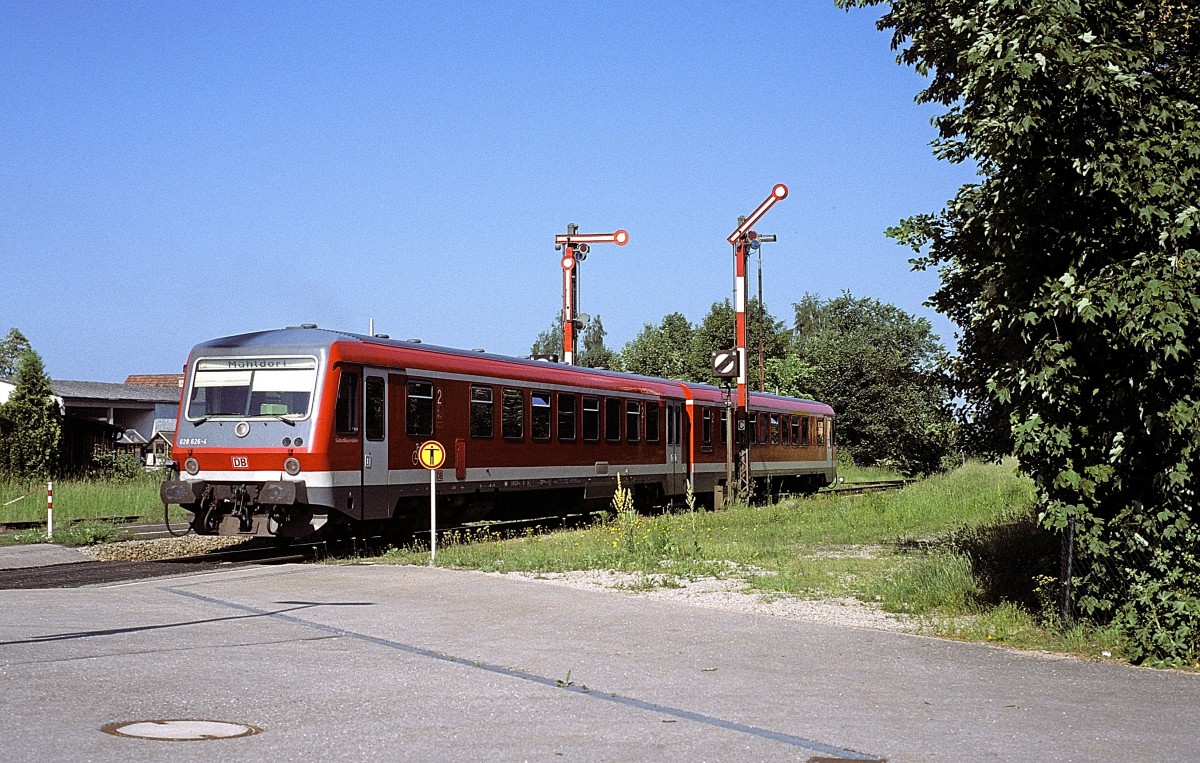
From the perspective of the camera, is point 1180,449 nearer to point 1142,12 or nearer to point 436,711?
point 1142,12

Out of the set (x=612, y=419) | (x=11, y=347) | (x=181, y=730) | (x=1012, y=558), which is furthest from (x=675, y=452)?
(x=11, y=347)

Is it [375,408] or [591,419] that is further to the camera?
[591,419]

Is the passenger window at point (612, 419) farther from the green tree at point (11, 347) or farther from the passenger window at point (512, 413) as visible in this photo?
the green tree at point (11, 347)

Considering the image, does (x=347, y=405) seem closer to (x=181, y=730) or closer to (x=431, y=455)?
(x=431, y=455)

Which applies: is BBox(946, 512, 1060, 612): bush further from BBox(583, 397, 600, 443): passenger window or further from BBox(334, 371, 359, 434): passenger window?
BBox(583, 397, 600, 443): passenger window

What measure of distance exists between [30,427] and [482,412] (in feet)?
71.9

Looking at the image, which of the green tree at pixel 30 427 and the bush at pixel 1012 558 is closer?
the bush at pixel 1012 558

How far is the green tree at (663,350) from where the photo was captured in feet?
252

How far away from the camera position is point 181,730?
278 inches

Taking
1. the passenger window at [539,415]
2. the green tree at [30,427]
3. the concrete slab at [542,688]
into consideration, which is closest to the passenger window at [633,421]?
the passenger window at [539,415]

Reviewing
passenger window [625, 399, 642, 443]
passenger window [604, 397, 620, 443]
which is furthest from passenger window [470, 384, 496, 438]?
passenger window [625, 399, 642, 443]

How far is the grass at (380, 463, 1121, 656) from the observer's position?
11664mm

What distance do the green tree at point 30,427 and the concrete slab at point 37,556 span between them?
735 inches

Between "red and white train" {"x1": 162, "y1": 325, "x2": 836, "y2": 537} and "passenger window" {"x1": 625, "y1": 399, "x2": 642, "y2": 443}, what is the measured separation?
82 mm
